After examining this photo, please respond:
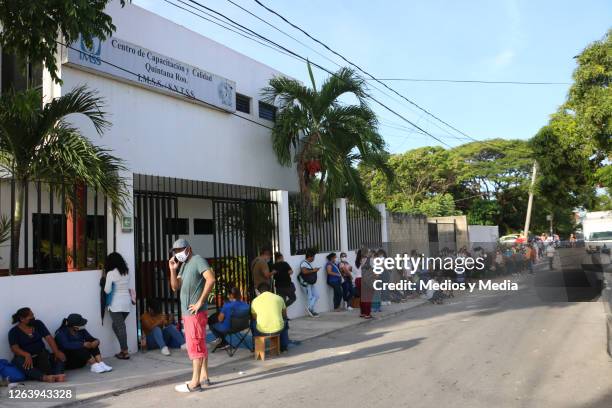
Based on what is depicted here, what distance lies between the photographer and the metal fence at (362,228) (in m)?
15.1

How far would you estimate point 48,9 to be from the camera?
6465 mm

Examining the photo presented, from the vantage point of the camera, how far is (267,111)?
15.3 metres

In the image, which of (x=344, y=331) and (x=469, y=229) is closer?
(x=344, y=331)

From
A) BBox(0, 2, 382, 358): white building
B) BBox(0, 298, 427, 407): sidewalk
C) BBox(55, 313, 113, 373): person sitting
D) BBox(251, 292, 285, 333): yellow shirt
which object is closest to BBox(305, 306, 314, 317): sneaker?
BBox(0, 2, 382, 358): white building

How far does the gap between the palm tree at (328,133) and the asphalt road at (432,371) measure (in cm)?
453

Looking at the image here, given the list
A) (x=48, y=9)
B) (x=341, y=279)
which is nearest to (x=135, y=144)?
(x=48, y=9)

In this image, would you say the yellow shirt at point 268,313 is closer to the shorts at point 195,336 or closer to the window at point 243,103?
the shorts at point 195,336

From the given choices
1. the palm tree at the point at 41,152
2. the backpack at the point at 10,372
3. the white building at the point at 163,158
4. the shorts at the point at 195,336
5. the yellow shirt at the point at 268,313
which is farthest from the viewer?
the white building at the point at 163,158

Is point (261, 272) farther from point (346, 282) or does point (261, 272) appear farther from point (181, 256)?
point (346, 282)

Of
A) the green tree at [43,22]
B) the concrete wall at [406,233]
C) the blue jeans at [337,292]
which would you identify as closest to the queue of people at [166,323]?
the blue jeans at [337,292]

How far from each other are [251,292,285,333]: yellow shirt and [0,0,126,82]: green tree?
14.4 ft

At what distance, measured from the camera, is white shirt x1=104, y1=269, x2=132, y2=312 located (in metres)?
7.71

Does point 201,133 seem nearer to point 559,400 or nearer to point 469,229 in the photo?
point 559,400

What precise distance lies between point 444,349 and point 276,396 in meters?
3.13
